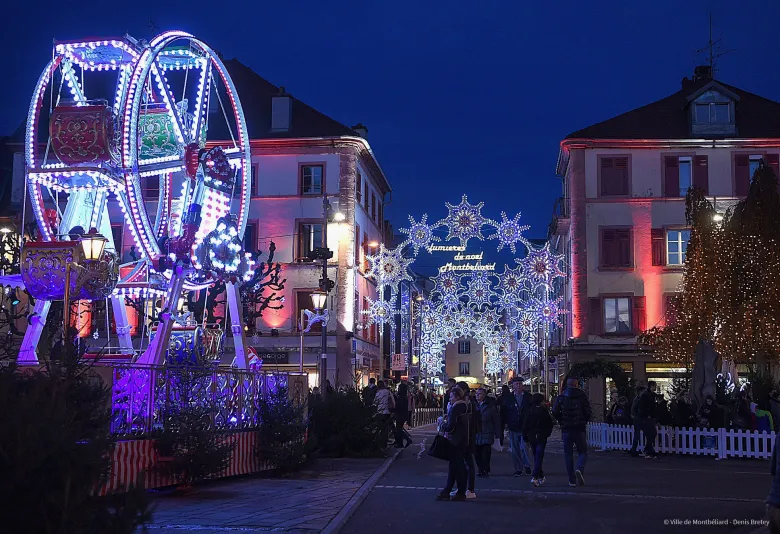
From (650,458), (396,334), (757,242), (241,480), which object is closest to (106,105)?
(241,480)

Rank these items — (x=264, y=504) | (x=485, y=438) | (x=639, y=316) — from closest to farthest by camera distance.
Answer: (x=264, y=504)
(x=485, y=438)
(x=639, y=316)

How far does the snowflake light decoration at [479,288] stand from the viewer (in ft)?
137

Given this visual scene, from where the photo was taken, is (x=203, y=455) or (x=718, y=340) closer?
(x=203, y=455)

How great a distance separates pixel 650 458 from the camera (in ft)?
82.1

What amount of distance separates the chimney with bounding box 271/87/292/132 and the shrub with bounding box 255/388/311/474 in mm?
30858

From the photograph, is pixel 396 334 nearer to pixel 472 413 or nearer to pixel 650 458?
pixel 650 458

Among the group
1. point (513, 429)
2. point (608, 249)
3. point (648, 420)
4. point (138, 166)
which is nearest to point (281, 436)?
point (513, 429)

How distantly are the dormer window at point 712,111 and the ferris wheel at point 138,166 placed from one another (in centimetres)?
2951

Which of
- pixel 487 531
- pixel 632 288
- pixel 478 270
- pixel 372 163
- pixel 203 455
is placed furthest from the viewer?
pixel 372 163

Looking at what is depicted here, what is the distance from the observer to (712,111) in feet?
154

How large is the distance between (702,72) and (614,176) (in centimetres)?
1112

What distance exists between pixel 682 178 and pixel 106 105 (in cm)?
3337

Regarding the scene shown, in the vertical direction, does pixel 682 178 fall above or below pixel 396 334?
above

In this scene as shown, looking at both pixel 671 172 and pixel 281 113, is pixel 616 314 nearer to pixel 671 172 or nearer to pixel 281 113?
pixel 671 172
